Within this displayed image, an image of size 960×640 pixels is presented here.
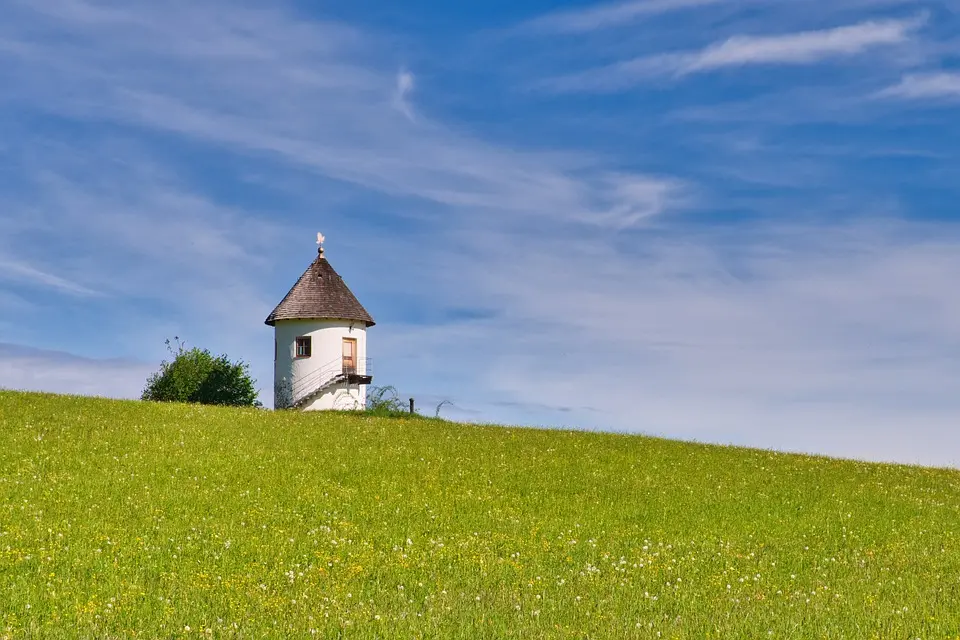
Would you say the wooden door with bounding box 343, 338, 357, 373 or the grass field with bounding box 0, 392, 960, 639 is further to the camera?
the wooden door with bounding box 343, 338, 357, 373

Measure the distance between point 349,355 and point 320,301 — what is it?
145 inches

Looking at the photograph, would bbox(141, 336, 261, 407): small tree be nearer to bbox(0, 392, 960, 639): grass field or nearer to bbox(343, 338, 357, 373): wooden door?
bbox(343, 338, 357, 373): wooden door

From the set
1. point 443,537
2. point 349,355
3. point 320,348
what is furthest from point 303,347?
point 443,537

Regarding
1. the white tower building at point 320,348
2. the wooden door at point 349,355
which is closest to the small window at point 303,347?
the white tower building at point 320,348

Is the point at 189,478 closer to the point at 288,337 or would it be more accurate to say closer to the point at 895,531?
the point at 895,531

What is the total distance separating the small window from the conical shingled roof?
4.16 feet

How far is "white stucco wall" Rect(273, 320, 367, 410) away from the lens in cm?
5222

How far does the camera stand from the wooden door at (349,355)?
174ft

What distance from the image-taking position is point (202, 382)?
195 feet

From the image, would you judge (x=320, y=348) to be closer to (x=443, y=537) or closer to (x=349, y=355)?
(x=349, y=355)

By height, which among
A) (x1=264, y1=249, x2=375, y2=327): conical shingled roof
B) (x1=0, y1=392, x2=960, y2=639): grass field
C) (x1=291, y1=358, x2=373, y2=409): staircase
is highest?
(x1=264, y1=249, x2=375, y2=327): conical shingled roof

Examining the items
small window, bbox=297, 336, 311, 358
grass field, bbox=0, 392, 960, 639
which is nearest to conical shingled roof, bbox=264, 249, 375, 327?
small window, bbox=297, 336, 311, 358

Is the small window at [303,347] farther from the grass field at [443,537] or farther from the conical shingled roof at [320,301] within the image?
the grass field at [443,537]

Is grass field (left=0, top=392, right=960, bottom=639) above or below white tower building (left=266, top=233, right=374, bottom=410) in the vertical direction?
below
